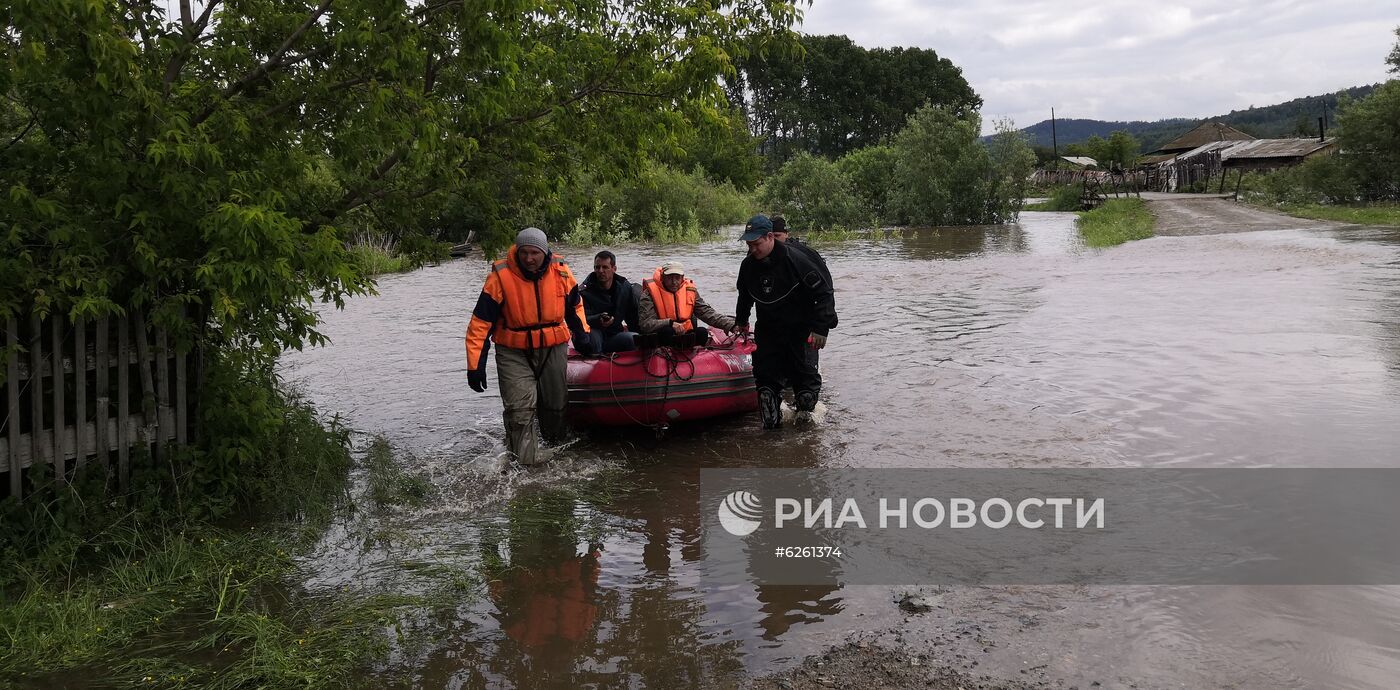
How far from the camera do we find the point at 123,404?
5.71 meters

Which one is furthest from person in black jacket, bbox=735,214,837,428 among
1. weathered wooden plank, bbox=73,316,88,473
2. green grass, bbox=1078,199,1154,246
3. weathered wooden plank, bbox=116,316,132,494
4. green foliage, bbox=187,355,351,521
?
green grass, bbox=1078,199,1154,246

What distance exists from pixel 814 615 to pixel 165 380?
13.0ft

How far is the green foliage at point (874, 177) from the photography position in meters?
39.9

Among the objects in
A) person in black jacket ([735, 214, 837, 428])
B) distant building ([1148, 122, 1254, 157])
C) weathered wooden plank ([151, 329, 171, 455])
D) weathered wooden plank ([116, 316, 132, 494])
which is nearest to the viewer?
weathered wooden plank ([116, 316, 132, 494])

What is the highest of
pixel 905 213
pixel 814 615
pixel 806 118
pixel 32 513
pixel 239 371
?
pixel 806 118

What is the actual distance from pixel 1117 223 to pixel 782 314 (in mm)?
26619

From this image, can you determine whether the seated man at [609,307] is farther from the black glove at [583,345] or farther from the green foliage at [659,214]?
the green foliage at [659,214]

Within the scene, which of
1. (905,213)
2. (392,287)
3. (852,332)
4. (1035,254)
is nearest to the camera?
(852,332)

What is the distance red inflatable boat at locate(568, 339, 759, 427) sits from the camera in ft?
27.0

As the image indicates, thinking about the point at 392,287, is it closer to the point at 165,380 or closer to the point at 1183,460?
the point at 165,380

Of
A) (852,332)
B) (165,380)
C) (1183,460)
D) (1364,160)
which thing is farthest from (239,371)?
(1364,160)

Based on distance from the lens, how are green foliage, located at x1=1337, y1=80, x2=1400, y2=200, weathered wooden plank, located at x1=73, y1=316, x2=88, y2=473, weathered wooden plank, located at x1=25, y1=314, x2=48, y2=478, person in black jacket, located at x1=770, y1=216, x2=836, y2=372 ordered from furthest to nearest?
green foliage, located at x1=1337, y1=80, x2=1400, y2=200 < person in black jacket, located at x1=770, y1=216, x2=836, y2=372 < weathered wooden plank, located at x1=73, y1=316, x2=88, y2=473 < weathered wooden plank, located at x1=25, y1=314, x2=48, y2=478

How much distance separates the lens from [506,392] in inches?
299

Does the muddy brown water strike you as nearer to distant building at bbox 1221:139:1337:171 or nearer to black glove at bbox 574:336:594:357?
black glove at bbox 574:336:594:357
